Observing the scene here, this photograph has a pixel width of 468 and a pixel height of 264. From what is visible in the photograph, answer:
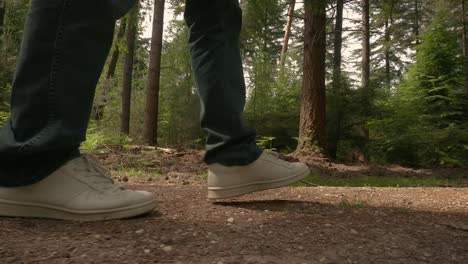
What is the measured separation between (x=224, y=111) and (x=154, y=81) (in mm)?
9276

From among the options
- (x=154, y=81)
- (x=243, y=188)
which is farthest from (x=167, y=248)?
(x=154, y=81)

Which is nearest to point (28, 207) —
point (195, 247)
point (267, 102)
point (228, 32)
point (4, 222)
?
point (4, 222)

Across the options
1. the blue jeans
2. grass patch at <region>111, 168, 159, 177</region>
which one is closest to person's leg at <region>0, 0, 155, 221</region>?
the blue jeans

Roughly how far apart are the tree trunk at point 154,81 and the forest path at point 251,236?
29.2ft

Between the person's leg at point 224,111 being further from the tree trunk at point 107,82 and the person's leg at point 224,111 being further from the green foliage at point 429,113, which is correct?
the tree trunk at point 107,82

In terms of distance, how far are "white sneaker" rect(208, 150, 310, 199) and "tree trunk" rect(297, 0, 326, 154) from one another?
6.24 m

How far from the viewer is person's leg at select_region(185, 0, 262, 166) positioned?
1966 mm

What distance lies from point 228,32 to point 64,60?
2.71ft

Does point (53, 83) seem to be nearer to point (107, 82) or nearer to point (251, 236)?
point (251, 236)

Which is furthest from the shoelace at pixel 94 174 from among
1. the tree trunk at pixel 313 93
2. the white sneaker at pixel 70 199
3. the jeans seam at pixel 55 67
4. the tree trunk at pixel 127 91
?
the tree trunk at pixel 127 91

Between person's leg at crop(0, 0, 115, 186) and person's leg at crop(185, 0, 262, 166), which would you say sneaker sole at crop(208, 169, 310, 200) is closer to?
person's leg at crop(185, 0, 262, 166)

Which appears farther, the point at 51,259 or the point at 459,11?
the point at 459,11

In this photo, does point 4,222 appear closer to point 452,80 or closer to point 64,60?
point 64,60

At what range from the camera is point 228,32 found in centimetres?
203
